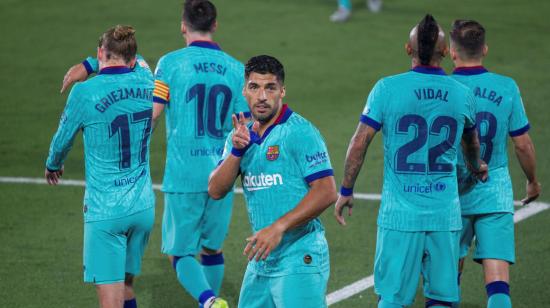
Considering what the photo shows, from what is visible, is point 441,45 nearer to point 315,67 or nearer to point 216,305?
point 216,305

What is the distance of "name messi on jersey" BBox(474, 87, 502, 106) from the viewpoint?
7.90m

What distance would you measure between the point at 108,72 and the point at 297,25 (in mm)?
12180

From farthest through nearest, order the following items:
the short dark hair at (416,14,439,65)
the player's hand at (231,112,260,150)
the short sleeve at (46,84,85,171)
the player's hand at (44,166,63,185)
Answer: the player's hand at (44,166,63,185) < the short sleeve at (46,84,85,171) < the short dark hair at (416,14,439,65) < the player's hand at (231,112,260,150)

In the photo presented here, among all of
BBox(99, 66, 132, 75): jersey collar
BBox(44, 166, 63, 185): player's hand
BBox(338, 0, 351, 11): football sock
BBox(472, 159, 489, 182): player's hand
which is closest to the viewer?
BBox(99, 66, 132, 75): jersey collar

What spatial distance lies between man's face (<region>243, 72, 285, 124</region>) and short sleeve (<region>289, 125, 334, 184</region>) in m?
0.21

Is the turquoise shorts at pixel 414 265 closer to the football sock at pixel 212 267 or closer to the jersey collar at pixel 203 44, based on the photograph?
the football sock at pixel 212 267

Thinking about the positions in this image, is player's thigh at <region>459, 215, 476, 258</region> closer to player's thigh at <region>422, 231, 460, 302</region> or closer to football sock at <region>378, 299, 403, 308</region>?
player's thigh at <region>422, 231, 460, 302</region>

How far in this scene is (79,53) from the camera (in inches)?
707

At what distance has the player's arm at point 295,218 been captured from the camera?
617 centimetres

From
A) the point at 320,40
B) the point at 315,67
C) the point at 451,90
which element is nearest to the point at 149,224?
the point at 451,90

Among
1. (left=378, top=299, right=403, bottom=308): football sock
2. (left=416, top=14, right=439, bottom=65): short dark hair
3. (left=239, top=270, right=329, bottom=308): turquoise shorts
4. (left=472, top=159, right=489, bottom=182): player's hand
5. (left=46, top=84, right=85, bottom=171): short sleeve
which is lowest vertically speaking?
(left=378, top=299, right=403, bottom=308): football sock

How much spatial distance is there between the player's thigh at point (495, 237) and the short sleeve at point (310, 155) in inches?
85.3

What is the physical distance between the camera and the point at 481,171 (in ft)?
25.3

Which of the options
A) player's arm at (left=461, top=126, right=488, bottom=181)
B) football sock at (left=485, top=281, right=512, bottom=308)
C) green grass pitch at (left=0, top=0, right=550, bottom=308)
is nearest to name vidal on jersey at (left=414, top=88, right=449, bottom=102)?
player's arm at (left=461, top=126, right=488, bottom=181)
